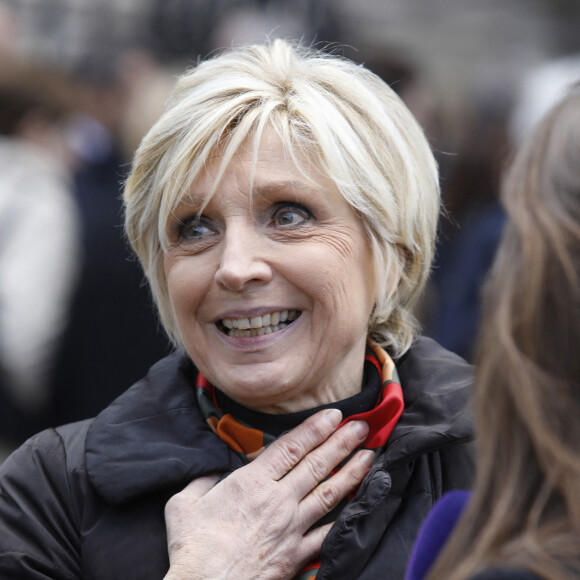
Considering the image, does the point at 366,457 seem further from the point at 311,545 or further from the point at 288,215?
the point at 288,215

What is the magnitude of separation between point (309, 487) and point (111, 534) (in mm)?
480

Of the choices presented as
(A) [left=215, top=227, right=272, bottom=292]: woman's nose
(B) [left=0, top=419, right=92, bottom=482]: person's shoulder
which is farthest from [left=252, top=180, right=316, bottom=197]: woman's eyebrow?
(B) [left=0, top=419, right=92, bottom=482]: person's shoulder

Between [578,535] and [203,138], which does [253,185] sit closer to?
[203,138]

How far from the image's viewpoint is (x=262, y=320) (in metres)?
2.39

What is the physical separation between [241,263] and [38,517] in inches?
30.8

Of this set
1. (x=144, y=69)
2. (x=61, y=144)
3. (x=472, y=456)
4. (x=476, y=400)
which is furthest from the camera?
(x=144, y=69)

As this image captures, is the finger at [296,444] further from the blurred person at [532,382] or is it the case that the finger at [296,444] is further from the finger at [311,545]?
the blurred person at [532,382]

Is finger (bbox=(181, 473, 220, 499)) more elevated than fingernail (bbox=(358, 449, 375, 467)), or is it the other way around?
fingernail (bbox=(358, 449, 375, 467))

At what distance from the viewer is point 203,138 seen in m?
2.36

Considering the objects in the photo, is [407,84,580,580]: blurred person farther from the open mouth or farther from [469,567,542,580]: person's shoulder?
the open mouth

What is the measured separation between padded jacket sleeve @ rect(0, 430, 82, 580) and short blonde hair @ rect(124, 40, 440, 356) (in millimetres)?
571

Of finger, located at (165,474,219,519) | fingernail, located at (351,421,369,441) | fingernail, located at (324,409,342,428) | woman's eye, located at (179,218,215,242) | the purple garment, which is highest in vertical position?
woman's eye, located at (179,218,215,242)

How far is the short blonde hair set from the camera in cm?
235

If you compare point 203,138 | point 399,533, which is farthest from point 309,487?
point 203,138
